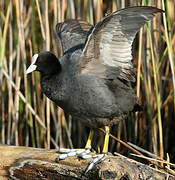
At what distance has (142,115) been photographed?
335 cm

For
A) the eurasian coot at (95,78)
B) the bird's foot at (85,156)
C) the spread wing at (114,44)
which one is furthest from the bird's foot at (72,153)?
the spread wing at (114,44)

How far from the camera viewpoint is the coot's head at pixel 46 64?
256 cm

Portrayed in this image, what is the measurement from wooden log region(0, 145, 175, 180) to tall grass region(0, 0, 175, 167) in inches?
30.3

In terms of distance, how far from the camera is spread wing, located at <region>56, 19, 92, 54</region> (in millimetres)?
3059

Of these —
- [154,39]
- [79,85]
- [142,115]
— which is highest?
[154,39]

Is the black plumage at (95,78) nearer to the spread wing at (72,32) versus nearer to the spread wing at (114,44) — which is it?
the spread wing at (114,44)

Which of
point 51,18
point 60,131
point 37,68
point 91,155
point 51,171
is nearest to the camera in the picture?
point 51,171

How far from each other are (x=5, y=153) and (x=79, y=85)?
2.21 ft

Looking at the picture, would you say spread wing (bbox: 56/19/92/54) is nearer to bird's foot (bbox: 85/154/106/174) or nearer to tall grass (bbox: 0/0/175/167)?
tall grass (bbox: 0/0/175/167)

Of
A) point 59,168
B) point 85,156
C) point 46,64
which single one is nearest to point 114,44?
point 46,64

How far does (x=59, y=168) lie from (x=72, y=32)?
4.45ft

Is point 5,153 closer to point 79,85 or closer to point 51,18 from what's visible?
point 79,85

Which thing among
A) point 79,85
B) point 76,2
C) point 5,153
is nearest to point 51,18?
point 76,2

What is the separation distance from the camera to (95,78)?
2537mm
